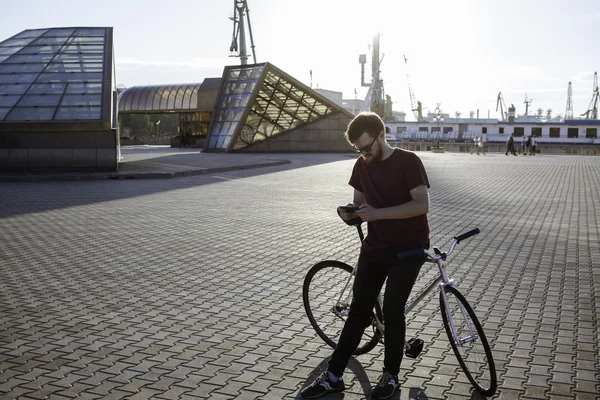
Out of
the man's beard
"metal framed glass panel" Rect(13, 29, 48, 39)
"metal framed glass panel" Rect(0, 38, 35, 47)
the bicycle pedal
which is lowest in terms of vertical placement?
the bicycle pedal

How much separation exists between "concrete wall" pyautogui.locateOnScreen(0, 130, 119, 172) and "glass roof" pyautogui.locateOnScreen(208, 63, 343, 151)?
21870 millimetres

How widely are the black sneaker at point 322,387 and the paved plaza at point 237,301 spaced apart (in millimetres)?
73

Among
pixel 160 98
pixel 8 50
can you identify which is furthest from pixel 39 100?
pixel 160 98

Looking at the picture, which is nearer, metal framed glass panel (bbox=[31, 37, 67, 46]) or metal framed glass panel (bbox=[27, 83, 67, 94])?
metal framed glass panel (bbox=[27, 83, 67, 94])

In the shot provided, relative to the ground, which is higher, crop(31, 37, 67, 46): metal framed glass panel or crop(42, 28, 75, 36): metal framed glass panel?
crop(42, 28, 75, 36): metal framed glass panel

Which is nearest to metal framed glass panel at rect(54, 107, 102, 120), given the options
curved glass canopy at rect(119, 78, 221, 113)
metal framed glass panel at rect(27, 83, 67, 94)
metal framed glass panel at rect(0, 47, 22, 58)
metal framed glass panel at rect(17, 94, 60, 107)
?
metal framed glass panel at rect(17, 94, 60, 107)

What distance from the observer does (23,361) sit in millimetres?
5312

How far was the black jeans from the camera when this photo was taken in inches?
177

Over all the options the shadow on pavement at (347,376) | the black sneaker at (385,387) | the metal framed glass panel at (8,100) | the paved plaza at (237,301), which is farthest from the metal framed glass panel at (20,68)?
the black sneaker at (385,387)

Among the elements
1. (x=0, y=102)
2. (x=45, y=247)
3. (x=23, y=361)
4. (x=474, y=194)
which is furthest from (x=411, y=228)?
(x=0, y=102)

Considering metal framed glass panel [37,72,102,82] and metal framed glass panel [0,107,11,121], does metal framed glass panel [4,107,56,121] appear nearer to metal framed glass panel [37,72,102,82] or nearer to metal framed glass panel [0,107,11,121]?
metal framed glass panel [0,107,11,121]

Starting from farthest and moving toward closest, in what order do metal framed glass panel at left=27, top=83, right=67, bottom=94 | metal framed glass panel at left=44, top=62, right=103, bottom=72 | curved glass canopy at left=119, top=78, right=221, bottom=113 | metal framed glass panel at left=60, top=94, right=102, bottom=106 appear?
curved glass canopy at left=119, top=78, right=221, bottom=113
metal framed glass panel at left=44, top=62, right=103, bottom=72
metal framed glass panel at left=27, top=83, right=67, bottom=94
metal framed glass panel at left=60, top=94, right=102, bottom=106

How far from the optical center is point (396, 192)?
452 cm

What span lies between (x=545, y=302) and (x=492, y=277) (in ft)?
3.99
